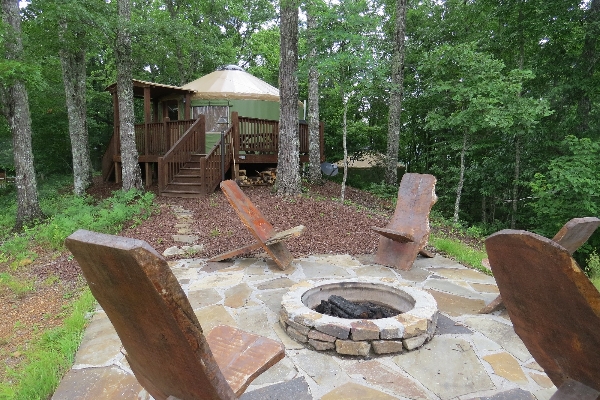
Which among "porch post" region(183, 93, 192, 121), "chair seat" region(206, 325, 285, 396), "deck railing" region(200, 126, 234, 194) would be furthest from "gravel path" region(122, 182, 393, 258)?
"porch post" region(183, 93, 192, 121)

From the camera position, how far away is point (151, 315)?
1.21m

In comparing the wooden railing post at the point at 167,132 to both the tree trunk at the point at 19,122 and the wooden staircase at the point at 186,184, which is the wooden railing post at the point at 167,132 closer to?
the wooden staircase at the point at 186,184

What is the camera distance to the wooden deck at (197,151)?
975 cm

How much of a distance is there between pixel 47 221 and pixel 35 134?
10392 mm

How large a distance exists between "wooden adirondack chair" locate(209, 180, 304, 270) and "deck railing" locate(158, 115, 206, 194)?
17.9 ft

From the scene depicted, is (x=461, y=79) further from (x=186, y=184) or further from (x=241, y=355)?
(x=241, y=355)

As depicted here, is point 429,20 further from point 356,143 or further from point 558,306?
point 558,306

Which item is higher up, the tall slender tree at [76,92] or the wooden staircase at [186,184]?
the tall slender tree at [76,92]

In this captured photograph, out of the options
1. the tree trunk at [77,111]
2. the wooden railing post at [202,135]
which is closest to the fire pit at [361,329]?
the wooden railing post at [202,135]

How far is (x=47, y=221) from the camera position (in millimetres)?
8273

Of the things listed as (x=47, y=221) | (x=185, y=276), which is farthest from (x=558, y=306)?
A: (x=47, y=221)

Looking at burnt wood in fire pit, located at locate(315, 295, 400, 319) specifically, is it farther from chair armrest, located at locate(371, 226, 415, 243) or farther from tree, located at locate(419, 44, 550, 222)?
tree, located at locate(419, 44, 550, 222)

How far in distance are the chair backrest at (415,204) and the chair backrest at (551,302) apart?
376 centimetres

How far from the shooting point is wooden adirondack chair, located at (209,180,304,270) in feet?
15.0
